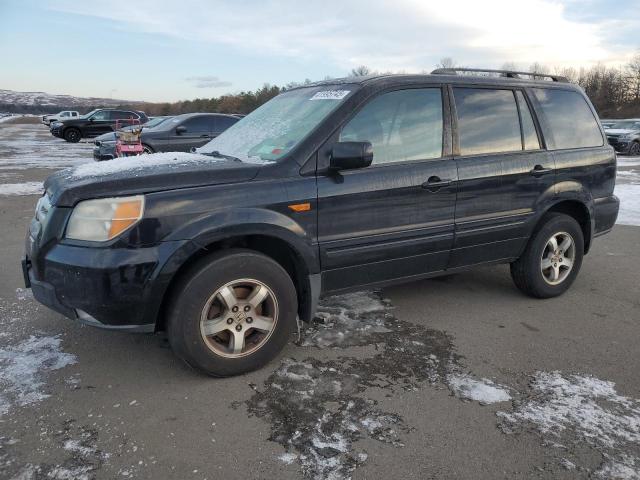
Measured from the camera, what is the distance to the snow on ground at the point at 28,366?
2838 mm

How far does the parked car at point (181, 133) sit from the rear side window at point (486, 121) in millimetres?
10075

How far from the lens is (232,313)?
119 inches

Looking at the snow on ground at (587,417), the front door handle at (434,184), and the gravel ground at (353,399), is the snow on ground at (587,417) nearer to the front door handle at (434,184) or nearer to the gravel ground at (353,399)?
the gravel ground at (353,399)

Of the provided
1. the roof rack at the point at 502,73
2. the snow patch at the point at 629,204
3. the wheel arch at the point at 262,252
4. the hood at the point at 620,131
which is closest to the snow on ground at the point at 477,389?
the wheel arch at the point at 262,252

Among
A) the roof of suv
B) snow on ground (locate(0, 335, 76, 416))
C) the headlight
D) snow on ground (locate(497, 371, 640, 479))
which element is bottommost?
snow on ground (locate(497, 371, 640, 479))

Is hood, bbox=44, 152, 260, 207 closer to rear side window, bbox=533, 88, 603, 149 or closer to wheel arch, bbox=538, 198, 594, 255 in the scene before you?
rear side window, bbox=533, 88, 603, 149

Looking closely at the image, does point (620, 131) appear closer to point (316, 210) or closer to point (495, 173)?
point (495, 173)

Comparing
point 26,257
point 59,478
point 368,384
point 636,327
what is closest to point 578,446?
point 368,384

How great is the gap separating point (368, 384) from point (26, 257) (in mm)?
2257

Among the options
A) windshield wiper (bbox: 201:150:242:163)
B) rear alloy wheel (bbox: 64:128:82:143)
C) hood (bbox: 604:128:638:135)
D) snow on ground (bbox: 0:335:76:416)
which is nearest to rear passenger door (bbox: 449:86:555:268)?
windshield wiper (bbox: 201:150:242:163)

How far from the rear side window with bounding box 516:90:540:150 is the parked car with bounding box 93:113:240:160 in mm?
10062

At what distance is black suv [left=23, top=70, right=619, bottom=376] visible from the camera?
2.79 m

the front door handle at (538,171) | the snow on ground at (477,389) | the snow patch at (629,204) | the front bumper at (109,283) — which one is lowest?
the snow on ground at (477,389)

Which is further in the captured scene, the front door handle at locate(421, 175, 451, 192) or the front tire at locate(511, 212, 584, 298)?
the front tire at locate(511, 212, 584, 298)
